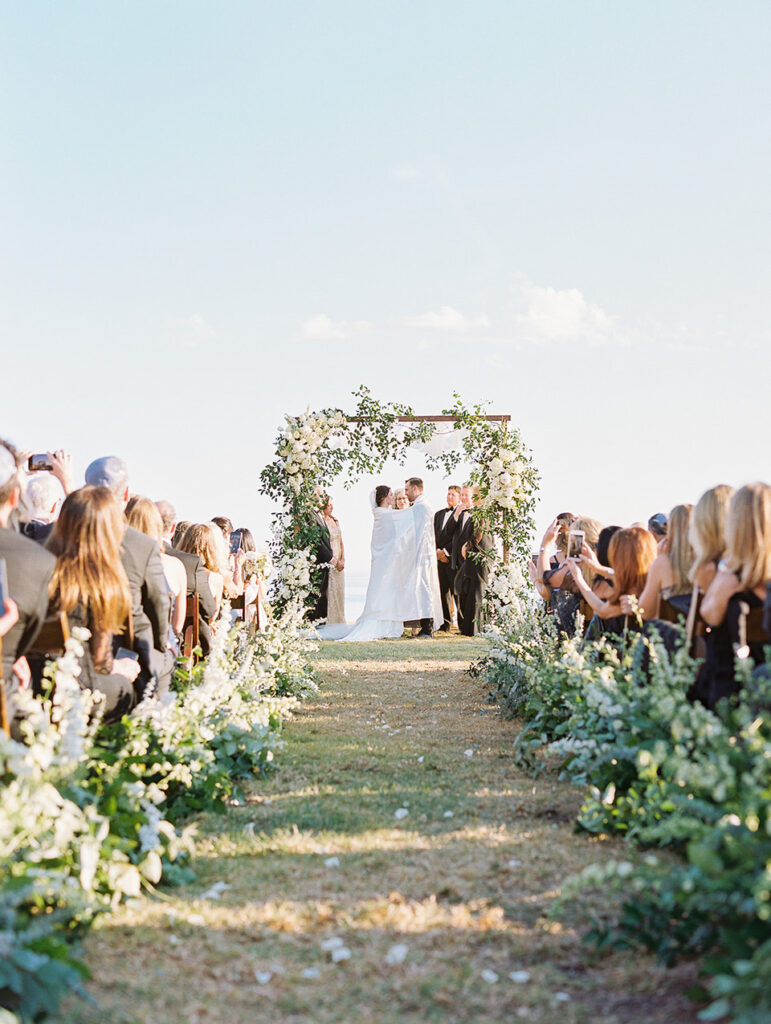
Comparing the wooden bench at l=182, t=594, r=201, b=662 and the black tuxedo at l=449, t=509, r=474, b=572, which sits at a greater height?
the black tuxedo at l=449, t=509, r=474, b=572

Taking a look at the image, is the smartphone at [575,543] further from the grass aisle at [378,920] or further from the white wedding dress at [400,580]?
the white wedding dress at [400,580]

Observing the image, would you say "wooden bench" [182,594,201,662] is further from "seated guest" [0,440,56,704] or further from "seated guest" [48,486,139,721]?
"seated guest" [0,440,56,704]

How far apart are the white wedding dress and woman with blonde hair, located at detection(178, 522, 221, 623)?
9215mm

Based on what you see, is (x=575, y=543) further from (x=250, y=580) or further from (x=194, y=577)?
(x=250, y=580)

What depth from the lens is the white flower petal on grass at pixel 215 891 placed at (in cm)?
396

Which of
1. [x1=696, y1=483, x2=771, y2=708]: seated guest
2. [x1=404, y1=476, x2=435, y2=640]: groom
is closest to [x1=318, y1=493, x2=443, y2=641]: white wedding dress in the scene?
[x1=404, y1=476, x2=435, y2=640]: groom

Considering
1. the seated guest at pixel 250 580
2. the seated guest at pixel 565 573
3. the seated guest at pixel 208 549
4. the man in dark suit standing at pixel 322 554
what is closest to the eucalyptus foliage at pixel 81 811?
the seated guest at pixel 208 549

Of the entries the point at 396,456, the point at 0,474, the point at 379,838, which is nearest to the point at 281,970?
the point at 379,838

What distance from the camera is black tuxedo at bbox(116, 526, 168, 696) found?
17.1ft

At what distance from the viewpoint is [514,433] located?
16.0 m

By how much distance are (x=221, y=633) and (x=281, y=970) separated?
109 inches

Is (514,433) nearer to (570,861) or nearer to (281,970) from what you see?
(570,861)

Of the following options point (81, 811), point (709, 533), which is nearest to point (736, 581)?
point (709, 533)

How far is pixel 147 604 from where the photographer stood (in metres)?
5.39
